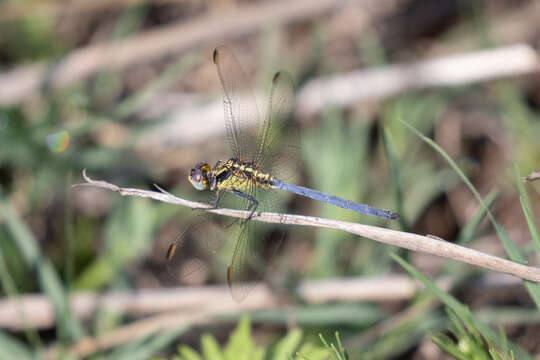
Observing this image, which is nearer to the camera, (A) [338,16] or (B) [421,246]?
(B) [421,246]

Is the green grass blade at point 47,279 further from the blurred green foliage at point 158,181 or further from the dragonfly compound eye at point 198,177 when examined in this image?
the dragonfly compound eye at point 198,177

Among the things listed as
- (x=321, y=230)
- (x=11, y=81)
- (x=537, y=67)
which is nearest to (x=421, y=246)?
(x=321, y=230)

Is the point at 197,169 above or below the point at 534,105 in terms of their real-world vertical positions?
above

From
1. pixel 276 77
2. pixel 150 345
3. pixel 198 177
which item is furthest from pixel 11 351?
pixel 276 77

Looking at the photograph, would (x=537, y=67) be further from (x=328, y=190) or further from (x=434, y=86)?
(x=328, y=190)

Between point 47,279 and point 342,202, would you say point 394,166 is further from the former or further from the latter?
point 47,279

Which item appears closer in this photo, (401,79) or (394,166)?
(394,166)

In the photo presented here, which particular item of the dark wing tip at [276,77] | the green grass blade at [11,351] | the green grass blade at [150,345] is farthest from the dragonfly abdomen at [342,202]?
the green grass blade at [11,351]
